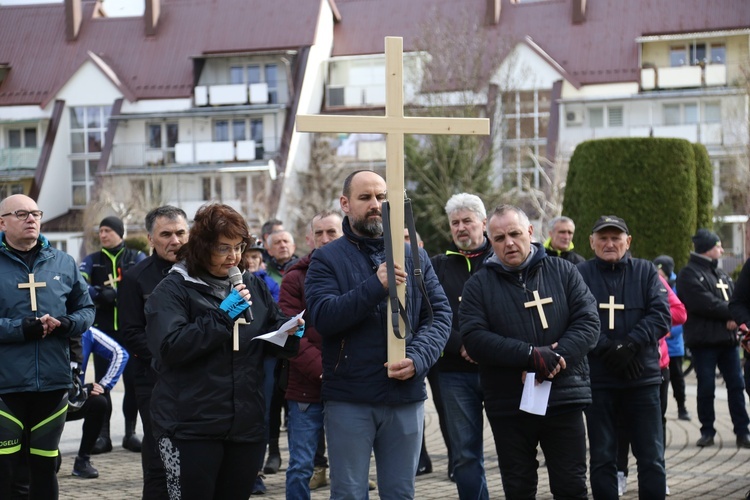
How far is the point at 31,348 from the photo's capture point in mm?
7070

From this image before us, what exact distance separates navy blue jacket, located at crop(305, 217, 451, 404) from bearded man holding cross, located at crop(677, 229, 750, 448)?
6350mm

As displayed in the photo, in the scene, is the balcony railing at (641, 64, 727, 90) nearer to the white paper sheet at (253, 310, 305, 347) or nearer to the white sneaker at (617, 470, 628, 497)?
the white sneaker at (617, 470, 628, 497)

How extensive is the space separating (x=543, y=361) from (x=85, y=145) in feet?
169

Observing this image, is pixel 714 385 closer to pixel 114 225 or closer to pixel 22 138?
pixel 114 225

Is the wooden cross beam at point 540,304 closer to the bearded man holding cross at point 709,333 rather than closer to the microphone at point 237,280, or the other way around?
the microphone at point 237,280

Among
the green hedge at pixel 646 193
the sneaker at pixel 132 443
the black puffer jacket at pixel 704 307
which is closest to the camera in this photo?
the sneaker at pixel 132 443

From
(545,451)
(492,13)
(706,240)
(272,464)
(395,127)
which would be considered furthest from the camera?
(492,13)

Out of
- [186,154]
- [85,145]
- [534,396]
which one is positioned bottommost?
[534,396]

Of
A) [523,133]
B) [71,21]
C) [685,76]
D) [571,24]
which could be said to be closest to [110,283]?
[523,133]

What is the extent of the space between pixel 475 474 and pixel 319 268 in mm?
2328

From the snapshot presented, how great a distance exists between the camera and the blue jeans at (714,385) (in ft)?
37.0

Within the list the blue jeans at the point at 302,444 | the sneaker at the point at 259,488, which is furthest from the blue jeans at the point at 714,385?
the blue jeans at the point at 302,444

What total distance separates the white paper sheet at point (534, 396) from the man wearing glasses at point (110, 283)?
580cm

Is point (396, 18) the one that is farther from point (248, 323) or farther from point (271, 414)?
point (248, 323)
